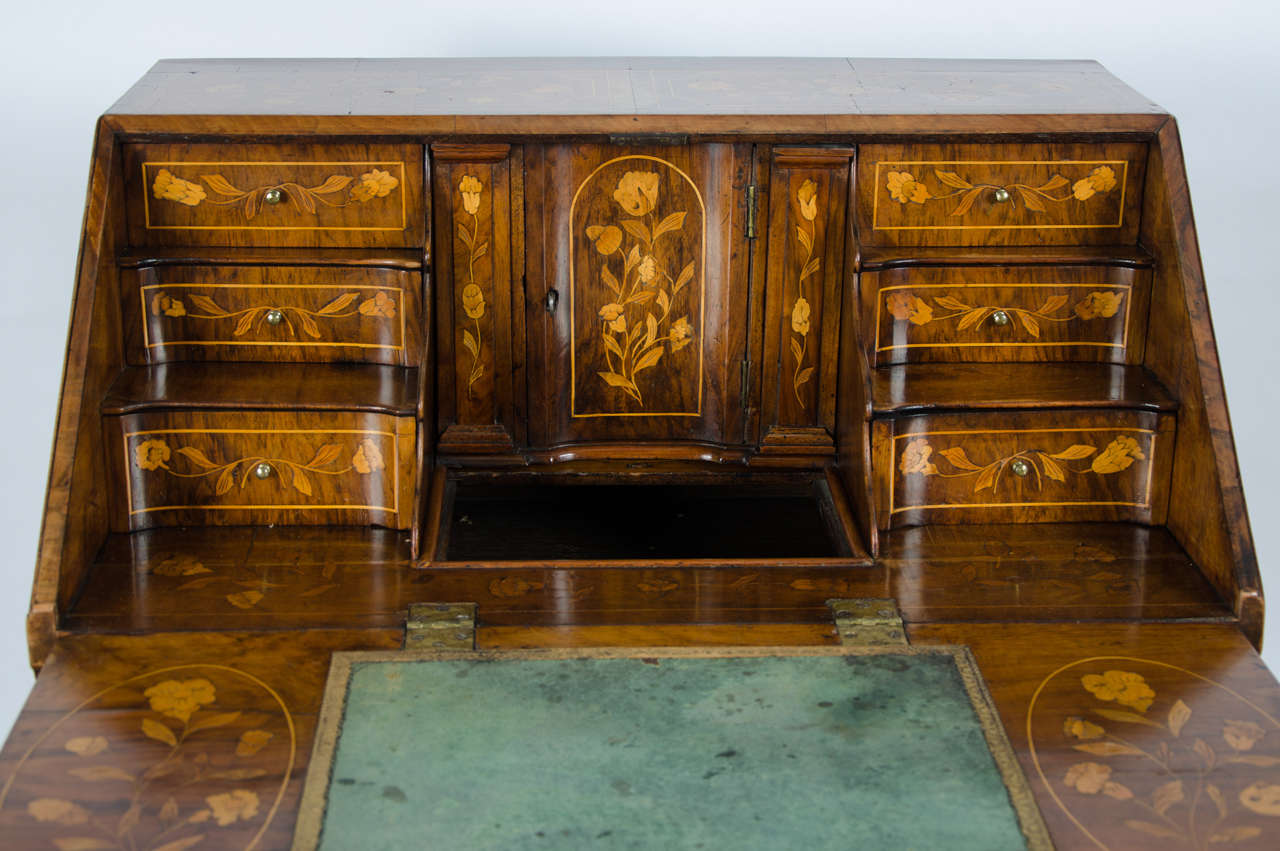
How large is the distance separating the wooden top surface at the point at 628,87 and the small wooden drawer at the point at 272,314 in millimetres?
289

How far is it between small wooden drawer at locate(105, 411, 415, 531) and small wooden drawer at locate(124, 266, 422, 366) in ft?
0.59

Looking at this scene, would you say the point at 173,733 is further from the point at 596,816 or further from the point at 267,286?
the point at 267,286

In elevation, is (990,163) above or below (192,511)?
above

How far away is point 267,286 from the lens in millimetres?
3160

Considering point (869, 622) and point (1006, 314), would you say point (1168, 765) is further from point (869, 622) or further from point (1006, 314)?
point (1006, 314)

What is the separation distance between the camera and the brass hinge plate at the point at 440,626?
2760 mm

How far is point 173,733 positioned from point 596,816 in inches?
25.2

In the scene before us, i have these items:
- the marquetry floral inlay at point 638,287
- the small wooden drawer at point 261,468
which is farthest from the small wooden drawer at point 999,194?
the small wooden drawer at point 261,468

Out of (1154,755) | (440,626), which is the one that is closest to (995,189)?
(1154,755)

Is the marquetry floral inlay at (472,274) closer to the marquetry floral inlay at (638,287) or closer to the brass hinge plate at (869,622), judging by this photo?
the marquetry floral inlay at (638,287)

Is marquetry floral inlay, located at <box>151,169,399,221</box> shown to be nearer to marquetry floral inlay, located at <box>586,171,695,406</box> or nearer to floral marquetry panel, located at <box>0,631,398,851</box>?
marquetry floral inlay, located at <box>586,171,695,406</box>

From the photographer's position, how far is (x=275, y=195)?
3.10 metres

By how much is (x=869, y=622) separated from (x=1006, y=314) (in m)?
0.71

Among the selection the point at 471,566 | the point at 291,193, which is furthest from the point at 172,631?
the point at 291,193
